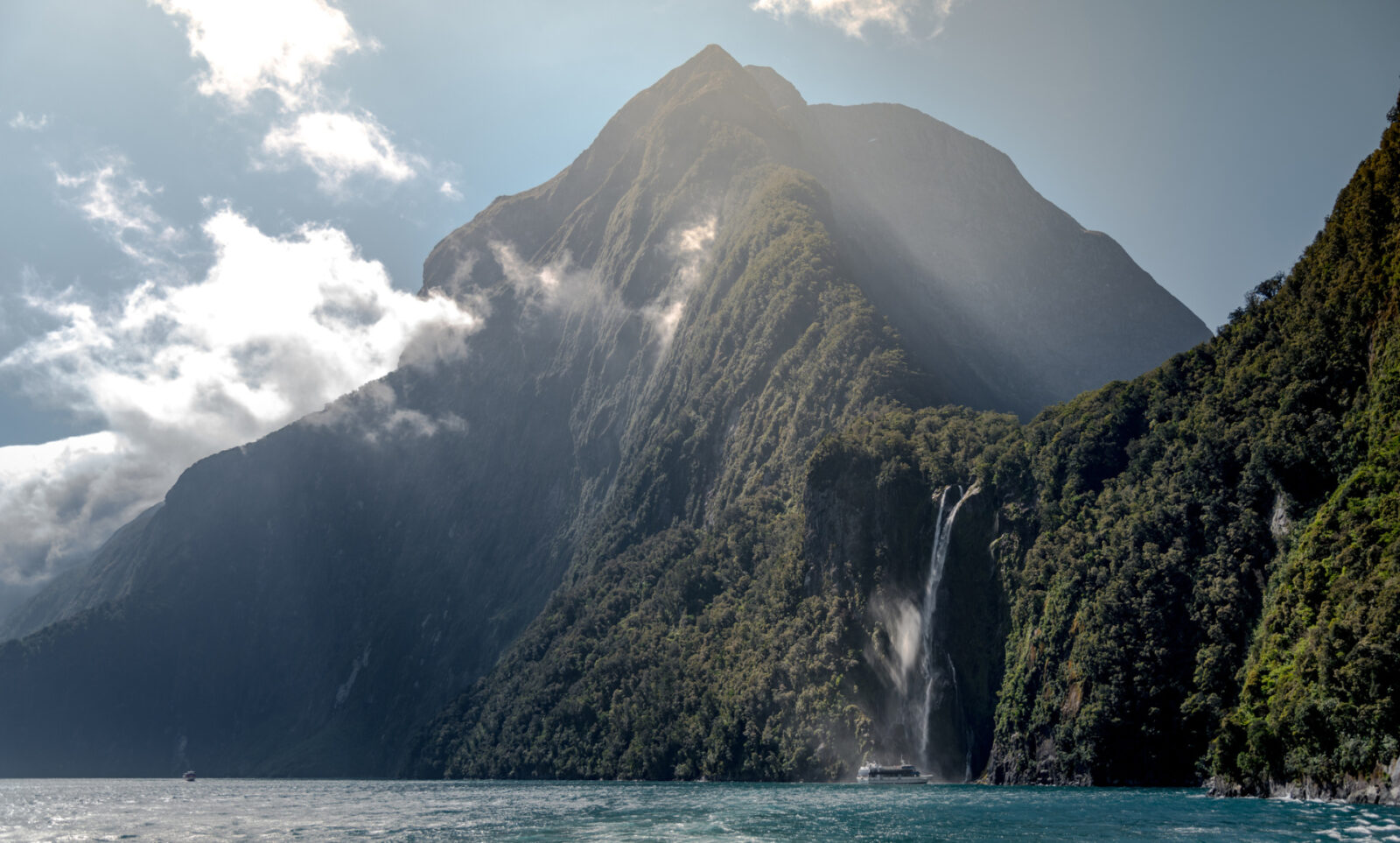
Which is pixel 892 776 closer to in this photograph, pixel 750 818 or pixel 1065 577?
pixel 1065 577

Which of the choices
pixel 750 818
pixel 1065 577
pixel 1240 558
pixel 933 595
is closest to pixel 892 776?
pixel 933 595

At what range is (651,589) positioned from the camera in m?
177

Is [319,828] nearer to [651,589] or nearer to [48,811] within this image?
[48,811]

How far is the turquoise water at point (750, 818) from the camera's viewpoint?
174 ft

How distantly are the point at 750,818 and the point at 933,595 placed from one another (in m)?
57.6

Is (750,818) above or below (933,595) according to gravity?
below

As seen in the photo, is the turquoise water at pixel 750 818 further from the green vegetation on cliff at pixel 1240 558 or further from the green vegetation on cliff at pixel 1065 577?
the green vegetation on cliff at pixel 1065 577

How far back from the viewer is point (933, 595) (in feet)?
393

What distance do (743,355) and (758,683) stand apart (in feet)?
252

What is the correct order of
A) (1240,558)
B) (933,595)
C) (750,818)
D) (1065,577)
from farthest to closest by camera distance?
(933,595) < (1065,577) < (1240,558) < (750,818)

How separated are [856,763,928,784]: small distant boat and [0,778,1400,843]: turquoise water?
4102mm

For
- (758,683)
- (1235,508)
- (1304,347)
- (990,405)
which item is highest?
(990,405)

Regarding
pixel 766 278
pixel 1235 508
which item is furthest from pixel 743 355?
pixel 1235 508

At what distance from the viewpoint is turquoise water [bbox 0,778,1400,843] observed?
53.1m
